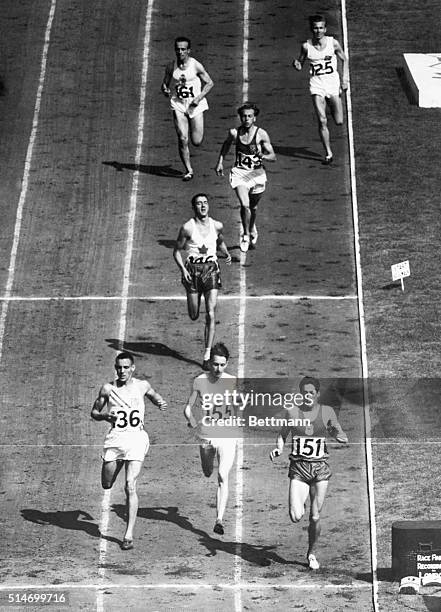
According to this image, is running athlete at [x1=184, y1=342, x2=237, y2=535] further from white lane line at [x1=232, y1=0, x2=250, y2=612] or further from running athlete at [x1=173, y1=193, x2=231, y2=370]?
running athlete at [x1=173, y1=193, x2=231, y2=370]

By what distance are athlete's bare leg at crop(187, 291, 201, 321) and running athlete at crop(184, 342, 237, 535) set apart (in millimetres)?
3188

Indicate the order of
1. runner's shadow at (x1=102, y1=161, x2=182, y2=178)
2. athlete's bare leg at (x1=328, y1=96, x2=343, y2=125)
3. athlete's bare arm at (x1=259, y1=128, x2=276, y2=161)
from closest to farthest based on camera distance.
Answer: athlete's bare arm at (x1=259, y1=128, x2=276, y2=161) → athlete's bare leg at (x1=328, y1=96, x2=343, y2=125) → runner's shadow at (x1=102, y1=161, x2=182, y2=178)

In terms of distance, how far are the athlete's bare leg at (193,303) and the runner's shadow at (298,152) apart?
257 inches

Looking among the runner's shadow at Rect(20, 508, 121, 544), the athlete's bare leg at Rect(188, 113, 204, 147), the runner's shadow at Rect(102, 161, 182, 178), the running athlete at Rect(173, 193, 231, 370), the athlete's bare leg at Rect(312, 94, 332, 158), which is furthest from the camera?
the runner's shadow at Rect(102, 161, 182, 178)

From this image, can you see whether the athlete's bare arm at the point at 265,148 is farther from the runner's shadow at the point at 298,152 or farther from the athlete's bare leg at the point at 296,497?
the athlete's bare leg at the point at 296,497

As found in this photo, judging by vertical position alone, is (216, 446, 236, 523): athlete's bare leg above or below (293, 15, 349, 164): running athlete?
below

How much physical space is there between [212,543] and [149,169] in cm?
1018


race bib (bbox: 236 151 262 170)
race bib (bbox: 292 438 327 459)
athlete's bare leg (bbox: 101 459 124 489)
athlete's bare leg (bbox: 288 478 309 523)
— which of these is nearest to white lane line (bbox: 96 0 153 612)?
athlete's bare leg (bbox: 101 459 124 489)

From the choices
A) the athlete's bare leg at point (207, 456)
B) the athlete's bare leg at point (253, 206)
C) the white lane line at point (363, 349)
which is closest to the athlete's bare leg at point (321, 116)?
the white lane line at point (363, 349)

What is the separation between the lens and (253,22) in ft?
111

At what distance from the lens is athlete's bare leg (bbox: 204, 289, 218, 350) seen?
75.9ft

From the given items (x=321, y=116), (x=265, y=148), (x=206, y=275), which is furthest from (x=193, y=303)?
(x=321, y=116)

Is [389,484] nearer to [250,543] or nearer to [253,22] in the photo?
[250,543]

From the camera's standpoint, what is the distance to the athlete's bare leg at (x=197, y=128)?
27.8 meters
